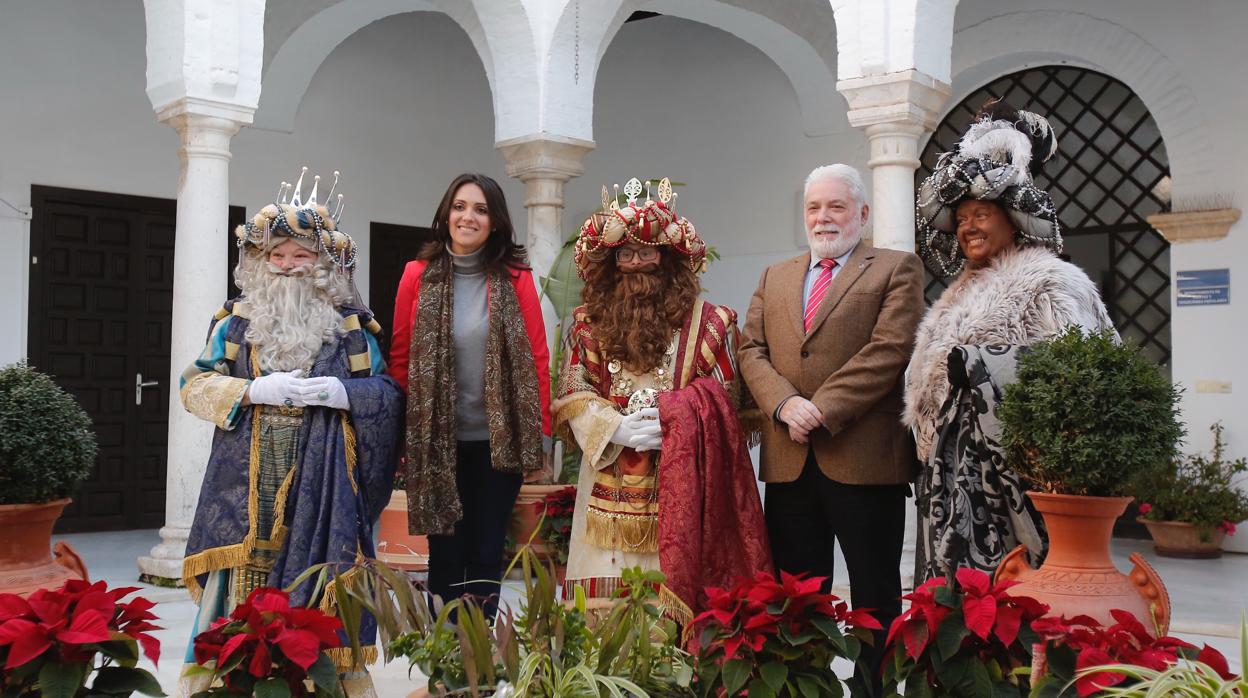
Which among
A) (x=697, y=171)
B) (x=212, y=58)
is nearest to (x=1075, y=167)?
(x=697, y=171)

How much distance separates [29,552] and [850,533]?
2.29 m

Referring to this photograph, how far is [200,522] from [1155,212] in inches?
297

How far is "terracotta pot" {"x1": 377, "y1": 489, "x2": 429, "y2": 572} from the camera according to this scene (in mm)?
6555

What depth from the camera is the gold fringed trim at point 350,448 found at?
3.57m

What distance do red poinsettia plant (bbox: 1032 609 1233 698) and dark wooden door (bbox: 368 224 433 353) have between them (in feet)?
26.7

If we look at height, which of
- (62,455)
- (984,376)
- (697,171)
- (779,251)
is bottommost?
(62,455)

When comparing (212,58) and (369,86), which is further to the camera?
(369,86)

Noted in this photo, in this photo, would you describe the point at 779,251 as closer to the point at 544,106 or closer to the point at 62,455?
the point at 544,106

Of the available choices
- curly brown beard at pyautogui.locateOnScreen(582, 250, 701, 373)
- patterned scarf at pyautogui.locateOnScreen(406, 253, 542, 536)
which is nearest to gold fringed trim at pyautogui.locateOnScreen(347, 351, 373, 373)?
patterned scarf at pyautogui.locateOnScreen(406, 253, 542, 536)

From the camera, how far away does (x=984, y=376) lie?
3004mm

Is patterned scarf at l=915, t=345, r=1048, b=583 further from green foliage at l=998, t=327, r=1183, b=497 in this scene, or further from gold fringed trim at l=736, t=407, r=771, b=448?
gold fringed trim at l=736, t=407, r=771, b=448

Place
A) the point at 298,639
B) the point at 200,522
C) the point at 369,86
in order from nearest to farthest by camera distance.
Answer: the point at 298,639
the point at 200,522
the point at 369,86

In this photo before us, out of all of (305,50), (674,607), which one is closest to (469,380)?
(674,607)

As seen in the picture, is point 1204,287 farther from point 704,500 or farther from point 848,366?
point 704,500
